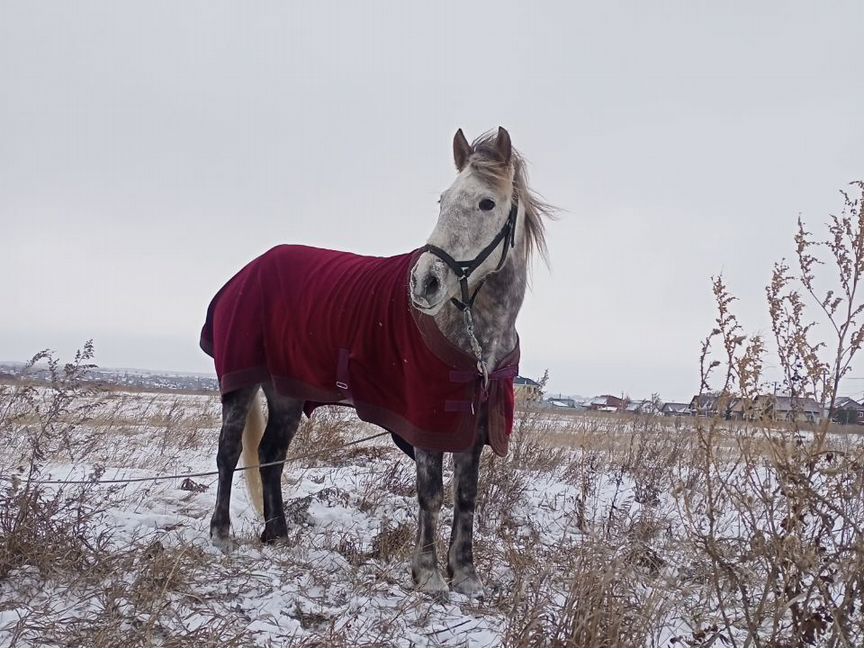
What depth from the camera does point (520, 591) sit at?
220cm

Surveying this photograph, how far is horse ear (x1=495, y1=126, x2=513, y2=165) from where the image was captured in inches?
135

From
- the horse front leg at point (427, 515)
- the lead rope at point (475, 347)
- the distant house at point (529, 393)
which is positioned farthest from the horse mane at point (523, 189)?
the distant house at point (529, 393)

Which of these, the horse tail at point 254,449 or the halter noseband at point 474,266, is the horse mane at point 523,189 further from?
the horse tail at point 254,449

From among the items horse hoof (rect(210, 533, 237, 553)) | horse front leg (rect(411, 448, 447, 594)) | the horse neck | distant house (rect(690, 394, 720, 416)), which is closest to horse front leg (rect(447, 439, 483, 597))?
horse front leg (rect(411, 448, 447, 594))

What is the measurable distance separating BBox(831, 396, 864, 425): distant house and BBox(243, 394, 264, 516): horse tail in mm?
3403

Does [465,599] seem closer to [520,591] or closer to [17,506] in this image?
[520,591]

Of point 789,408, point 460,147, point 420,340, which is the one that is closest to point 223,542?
point 420,340

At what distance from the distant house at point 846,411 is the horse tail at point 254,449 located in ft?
11.2

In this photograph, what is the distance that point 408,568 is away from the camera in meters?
3.46

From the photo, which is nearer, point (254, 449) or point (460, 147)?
point (460, 147)

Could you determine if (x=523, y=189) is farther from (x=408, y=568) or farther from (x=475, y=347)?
(x=408, y=568)

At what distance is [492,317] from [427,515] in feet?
3.69

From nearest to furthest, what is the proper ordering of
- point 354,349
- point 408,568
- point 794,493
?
point 794,493
point 408,568
point 354,349

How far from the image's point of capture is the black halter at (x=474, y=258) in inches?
120
